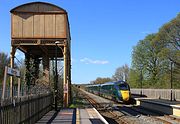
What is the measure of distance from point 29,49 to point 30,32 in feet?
24.6

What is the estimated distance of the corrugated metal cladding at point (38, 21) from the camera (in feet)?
132

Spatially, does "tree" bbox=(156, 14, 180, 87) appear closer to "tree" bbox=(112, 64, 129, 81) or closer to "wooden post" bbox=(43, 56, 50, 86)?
"wooden post" bbox=(43, 56, 50, 86)

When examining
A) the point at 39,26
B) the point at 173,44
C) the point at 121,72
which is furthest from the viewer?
the point at 121,72

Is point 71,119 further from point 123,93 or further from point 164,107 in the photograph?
point 123,93

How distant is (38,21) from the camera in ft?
133

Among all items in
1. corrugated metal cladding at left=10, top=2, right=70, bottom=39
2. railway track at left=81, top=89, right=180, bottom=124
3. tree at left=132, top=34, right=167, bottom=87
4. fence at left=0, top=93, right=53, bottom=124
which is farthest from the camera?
tree at left=132, top=34, right=167, bottom=87

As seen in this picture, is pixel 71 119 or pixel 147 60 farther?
pixel 147 60

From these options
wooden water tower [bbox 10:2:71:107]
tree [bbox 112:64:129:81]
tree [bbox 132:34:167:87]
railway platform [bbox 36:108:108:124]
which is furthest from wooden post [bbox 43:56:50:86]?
tree [bbox 112:64:129:81]

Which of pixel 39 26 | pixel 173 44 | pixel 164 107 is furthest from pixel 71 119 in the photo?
pixel 173 44

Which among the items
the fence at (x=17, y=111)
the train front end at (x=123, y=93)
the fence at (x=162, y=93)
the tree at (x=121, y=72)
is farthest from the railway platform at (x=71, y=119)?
the tree at (x=121, y=72)

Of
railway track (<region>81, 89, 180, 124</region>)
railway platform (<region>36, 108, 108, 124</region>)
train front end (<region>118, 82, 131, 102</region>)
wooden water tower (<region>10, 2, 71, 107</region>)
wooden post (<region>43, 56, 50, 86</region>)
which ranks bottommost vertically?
railway track (<region>81, 89, 180, 124</region>)

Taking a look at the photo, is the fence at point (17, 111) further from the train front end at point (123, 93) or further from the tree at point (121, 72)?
the tree at point (121, 72)

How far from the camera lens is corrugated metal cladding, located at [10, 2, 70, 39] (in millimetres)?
40188

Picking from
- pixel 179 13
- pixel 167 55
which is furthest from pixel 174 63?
pixel 179 13
